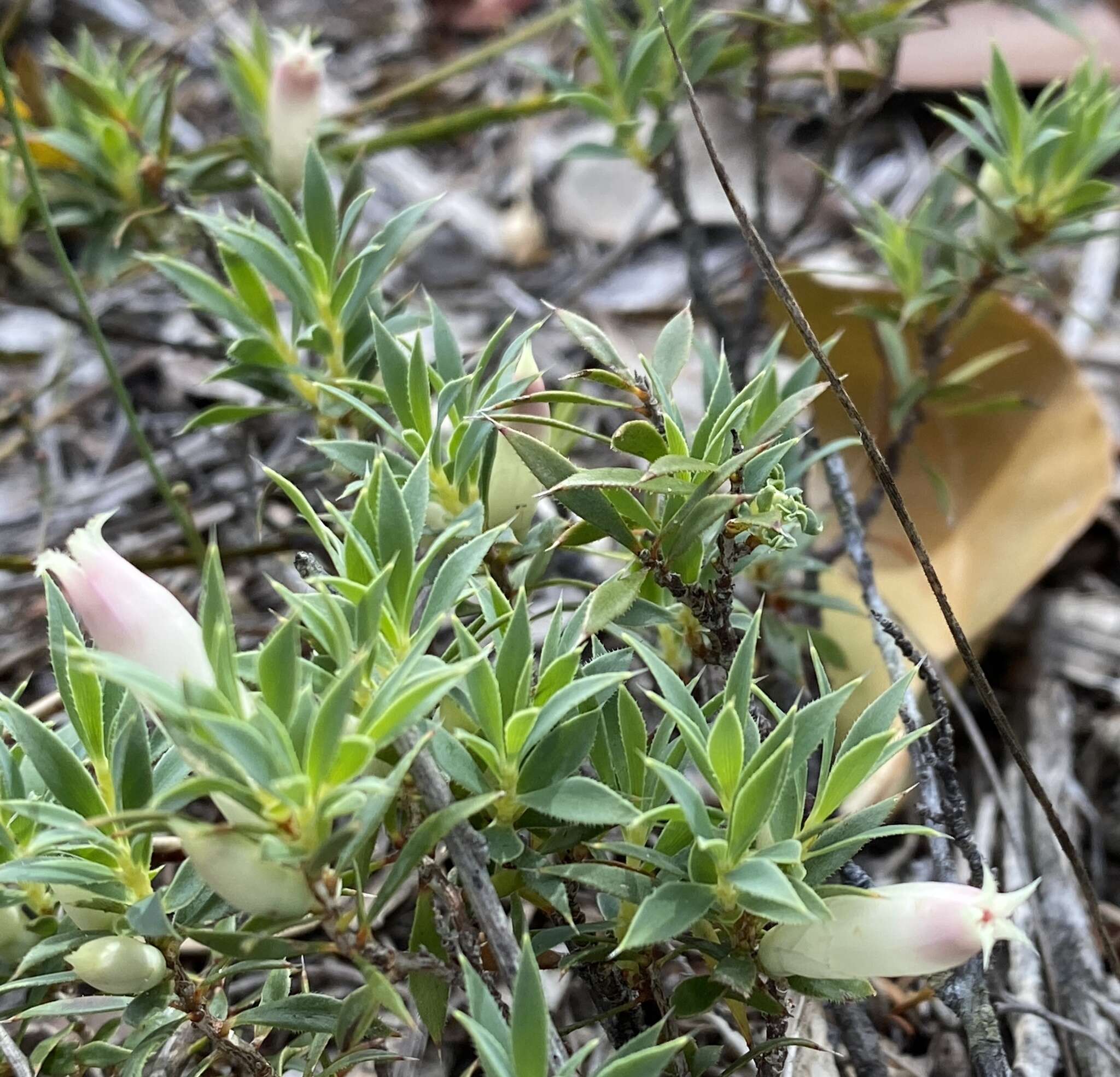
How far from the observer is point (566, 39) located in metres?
2.51

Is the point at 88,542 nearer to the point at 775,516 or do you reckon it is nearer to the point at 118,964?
the point at 118,964

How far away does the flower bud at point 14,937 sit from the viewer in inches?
23.2

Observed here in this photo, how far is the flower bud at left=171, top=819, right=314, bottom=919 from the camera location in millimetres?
436

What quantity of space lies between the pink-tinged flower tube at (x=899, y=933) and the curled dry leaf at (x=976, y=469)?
660 mm

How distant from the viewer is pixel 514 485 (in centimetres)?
71

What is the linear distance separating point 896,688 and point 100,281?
0.94 metres

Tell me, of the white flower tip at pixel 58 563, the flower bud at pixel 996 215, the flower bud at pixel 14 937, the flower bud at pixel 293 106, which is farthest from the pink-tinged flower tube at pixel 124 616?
the flower bud at pixel 996 215

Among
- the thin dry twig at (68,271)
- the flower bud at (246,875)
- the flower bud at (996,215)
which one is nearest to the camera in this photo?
the flower bud at (246,875)

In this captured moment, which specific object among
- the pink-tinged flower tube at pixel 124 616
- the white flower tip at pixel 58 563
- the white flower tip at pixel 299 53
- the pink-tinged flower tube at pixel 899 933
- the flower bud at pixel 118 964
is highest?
the white flower tip at pixel 299 53

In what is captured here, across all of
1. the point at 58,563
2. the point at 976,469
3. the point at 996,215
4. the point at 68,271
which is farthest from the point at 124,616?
the point at 976,469

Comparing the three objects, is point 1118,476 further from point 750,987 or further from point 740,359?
point 750,987

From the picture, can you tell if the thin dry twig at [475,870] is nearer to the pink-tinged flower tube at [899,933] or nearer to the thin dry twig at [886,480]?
the pink-tinged flower tube at [899,933]

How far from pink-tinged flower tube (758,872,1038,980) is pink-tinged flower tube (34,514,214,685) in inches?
12.9

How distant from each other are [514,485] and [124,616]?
0.30 metres
